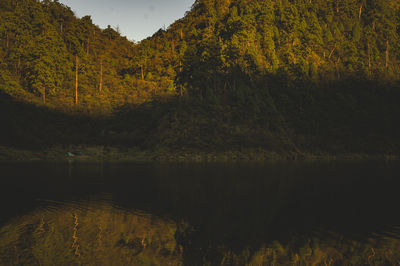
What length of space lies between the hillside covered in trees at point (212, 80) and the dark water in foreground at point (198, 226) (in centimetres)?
4846

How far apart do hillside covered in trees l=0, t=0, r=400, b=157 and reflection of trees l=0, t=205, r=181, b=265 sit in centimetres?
5430

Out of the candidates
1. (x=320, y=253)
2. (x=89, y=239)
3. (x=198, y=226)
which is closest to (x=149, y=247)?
(x=89, y=239)

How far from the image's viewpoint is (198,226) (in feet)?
45.2

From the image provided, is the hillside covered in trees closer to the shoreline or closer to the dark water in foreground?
the shoreline

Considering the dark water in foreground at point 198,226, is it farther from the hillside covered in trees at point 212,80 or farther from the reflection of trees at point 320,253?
the hillside covered in trees at point 212,80

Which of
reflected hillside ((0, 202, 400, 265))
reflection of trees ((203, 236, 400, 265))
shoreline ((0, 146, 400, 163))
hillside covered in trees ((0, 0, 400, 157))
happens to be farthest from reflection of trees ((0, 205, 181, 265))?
hillside covered in trees ((0, 0, 400, 157))

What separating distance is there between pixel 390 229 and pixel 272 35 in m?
93.4

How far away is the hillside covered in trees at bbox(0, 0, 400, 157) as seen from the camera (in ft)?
242

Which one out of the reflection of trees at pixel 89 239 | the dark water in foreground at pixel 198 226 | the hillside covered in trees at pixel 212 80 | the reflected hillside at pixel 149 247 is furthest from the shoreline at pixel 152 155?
the reflected hillside at pixel 149 247

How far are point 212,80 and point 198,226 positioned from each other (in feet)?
248

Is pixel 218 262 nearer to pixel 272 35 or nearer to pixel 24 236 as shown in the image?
pixel 24 236

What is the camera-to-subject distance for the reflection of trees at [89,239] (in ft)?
32.0

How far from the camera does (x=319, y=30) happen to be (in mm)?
106500

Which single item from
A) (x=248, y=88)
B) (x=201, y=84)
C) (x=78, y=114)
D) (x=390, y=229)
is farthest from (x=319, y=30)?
(x=390, y=229)
